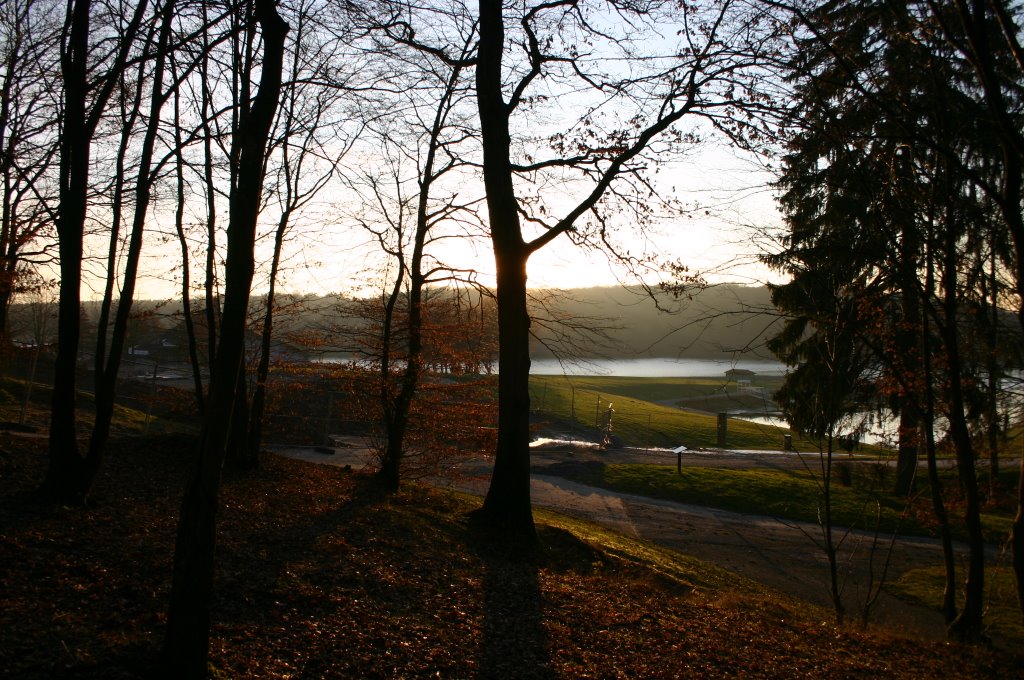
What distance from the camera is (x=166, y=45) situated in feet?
24.2

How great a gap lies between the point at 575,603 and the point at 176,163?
800 cm

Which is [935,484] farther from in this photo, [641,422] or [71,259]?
[641,422]

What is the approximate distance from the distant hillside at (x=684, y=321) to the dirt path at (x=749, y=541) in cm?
275

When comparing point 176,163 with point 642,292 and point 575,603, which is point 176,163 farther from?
point 575,603

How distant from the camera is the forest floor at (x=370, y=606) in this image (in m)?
4.56

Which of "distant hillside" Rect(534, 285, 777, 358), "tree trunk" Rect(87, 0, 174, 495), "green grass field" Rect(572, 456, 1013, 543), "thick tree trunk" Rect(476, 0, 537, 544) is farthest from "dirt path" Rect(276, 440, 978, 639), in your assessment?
"tree trunk" Rect(87, 0, 174, 495)

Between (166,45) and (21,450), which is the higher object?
(166,45)


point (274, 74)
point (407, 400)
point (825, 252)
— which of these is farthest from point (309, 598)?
point (407, 400)

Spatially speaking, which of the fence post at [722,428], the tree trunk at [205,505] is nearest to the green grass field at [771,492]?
the fence post at [722,428]

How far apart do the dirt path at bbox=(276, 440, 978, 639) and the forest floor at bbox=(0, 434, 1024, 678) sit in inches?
76.3

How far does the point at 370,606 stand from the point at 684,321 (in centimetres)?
477

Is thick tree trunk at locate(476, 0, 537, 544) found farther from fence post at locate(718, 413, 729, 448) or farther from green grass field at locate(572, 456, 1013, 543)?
fence post at locate(718, 413, 729, 448)

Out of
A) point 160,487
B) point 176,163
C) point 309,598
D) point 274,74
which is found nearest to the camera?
point 274,74

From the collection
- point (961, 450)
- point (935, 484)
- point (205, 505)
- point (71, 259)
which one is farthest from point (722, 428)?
point (205, 505)
